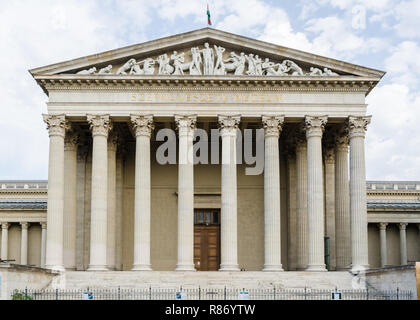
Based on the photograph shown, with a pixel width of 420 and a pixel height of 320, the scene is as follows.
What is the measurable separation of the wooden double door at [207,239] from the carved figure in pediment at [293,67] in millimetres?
14925

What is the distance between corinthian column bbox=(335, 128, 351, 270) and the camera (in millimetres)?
51375

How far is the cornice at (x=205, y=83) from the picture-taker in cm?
4822

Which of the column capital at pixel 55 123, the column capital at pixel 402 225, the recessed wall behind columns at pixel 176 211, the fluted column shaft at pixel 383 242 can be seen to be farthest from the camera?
the column capital at pixel 402 225

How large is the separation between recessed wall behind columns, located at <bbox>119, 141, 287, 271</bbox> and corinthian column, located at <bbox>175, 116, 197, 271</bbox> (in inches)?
361

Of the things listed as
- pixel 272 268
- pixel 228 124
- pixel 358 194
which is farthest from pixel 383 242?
pixel 228 124

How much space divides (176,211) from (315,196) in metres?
14.2

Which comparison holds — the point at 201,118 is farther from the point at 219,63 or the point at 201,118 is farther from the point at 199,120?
the point at 219,63

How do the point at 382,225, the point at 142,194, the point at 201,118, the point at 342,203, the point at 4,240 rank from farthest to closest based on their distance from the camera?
the point at 382,225 < the point at 4,240 < the point at 342,203 < the point at 201,118 < the point at 142,194

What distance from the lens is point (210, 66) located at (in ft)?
160

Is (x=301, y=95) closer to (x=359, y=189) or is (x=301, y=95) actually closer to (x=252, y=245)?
(x=359, y=189)

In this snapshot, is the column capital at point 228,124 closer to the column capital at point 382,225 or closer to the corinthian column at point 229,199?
the corinthian column at point 229,199

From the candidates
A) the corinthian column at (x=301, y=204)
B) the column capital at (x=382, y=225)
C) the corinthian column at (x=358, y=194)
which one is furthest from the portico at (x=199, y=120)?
the column capital at (x=382, y=225)

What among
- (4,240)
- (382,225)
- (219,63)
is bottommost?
(4,240)

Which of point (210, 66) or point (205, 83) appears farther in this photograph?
point (210, 66)
